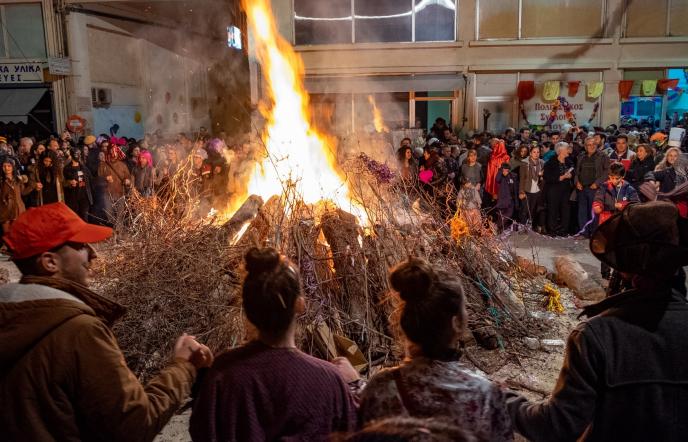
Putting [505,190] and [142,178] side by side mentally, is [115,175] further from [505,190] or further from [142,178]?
[505,190]

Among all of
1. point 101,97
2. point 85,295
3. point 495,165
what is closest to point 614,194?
point 495,165

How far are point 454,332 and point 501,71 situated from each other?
17459mm

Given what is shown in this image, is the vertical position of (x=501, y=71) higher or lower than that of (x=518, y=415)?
higher

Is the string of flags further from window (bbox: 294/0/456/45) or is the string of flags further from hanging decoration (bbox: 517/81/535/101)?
window (bbox: 294/0/456/45)

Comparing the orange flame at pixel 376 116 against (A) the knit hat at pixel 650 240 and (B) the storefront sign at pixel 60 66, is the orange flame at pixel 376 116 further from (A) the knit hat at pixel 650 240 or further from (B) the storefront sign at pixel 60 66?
(A) the knit hat at pixel 650 240

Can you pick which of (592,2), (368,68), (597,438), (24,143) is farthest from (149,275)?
(592,2)

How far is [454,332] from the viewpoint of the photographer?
6.56 feet

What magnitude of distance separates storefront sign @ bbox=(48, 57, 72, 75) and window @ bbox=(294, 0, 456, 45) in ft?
25.2

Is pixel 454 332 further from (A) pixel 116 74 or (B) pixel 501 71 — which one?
(A) pixel 116 74

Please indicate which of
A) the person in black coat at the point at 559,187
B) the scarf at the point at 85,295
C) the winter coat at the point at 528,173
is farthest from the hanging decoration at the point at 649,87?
the scarf at the point at 85,295

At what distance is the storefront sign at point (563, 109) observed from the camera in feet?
58.5

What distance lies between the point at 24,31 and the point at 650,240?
21.8 meters

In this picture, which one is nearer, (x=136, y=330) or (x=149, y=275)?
(x=136, y=330)

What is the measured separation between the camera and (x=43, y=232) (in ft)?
6.98
